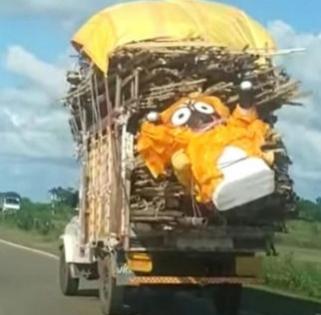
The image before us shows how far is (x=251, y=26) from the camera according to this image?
18859 mm

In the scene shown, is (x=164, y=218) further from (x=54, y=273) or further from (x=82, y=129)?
(x=54, y=273)

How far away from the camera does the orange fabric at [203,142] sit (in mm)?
16078

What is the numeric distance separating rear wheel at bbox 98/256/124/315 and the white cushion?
2732mm

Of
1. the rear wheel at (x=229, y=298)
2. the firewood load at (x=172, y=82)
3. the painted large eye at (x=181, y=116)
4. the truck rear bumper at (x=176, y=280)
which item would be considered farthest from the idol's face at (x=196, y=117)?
the rear wheel at (x=229, y=298)

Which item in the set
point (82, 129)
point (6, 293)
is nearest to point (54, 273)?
point (6, 293)

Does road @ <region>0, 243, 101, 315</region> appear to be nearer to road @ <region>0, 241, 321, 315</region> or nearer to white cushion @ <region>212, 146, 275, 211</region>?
road @ <region>0, 241, 321, 315</region>

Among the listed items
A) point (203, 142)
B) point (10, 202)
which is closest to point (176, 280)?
point (203, 142)

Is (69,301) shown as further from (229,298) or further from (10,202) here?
(10,202)

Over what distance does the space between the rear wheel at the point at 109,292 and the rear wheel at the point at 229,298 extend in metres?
1.45

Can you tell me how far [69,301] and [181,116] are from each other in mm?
5706

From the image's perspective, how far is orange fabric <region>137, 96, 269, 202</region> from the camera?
633 inches

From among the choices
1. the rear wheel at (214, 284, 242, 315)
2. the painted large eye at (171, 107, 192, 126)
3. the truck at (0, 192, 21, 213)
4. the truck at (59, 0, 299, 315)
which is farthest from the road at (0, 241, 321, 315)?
the truck at (0, 192, 21, 213)

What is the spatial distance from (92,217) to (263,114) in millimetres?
3969

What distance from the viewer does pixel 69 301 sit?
2158cm
